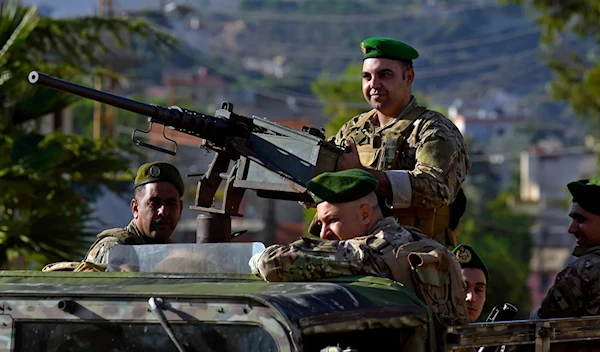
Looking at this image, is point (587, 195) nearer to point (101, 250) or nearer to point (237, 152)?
point (237, 152)

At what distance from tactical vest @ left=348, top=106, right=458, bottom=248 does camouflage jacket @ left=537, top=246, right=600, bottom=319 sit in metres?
0.65

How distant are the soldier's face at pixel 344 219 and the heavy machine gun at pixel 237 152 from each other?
80 cm

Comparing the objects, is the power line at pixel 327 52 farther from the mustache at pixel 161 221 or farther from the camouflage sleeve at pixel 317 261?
the camouflage sleeve at pixel 317 261

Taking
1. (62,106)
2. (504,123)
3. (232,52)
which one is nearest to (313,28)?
(232,52)

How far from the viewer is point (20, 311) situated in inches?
211

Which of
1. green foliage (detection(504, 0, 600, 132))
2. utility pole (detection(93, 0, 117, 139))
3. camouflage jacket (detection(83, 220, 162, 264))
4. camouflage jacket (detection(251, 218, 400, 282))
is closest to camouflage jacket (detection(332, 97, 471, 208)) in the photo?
camouflage jacket (detection(251, 218, 400, 282))

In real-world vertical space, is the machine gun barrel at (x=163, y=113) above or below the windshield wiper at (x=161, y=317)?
above

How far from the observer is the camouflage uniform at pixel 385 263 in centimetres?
549

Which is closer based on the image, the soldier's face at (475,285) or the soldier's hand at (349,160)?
the soldier's hand at (349,160)

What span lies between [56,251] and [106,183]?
1117mm

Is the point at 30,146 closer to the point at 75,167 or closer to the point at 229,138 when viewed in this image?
the point at 75,167

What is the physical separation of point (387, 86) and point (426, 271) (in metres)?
1.56

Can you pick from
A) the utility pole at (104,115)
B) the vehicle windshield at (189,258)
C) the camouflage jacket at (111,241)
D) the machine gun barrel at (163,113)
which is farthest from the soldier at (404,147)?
the utility pole at (104,115)

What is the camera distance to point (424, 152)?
676 cm
